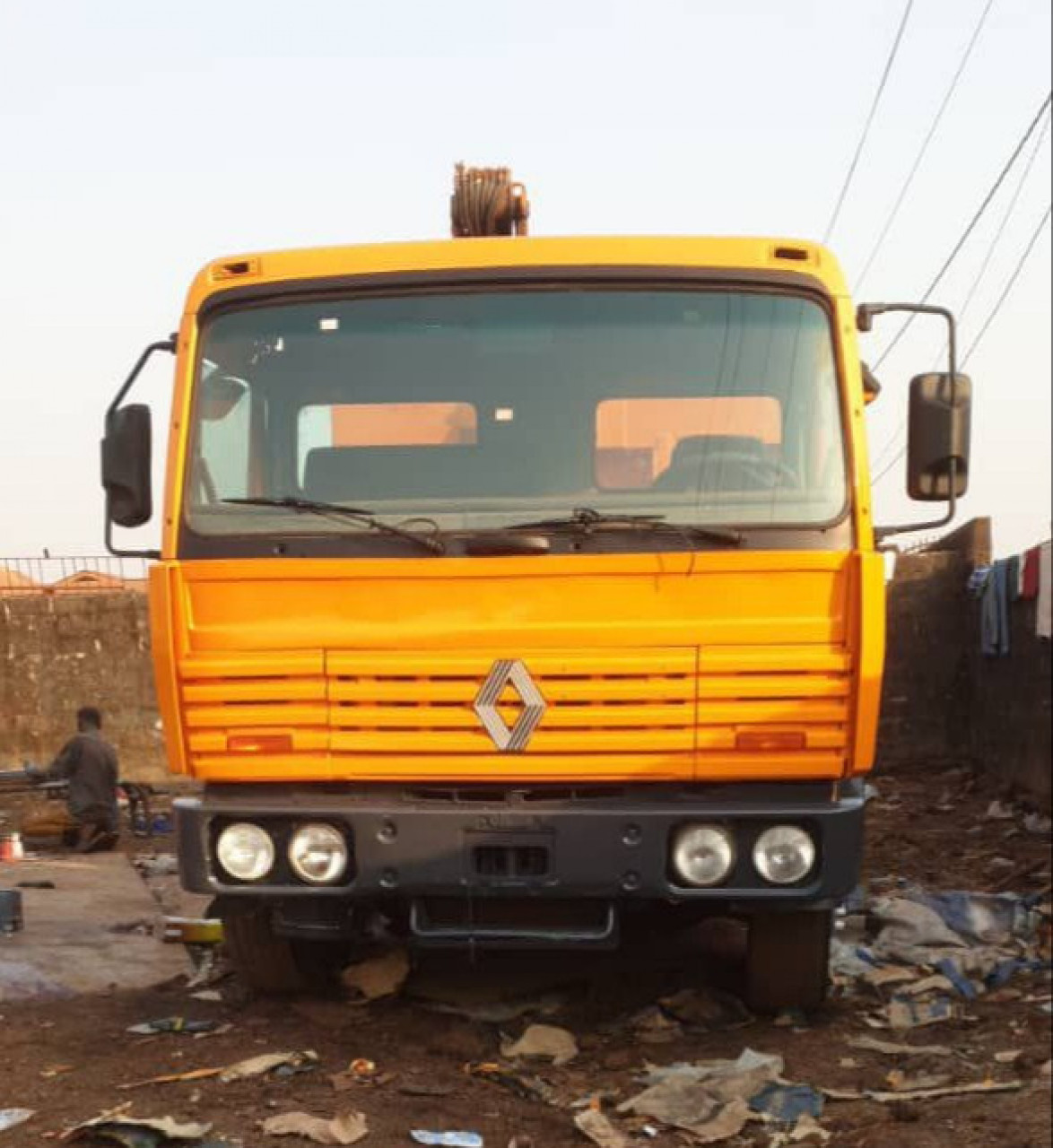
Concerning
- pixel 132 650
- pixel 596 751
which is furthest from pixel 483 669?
pixel 132 650

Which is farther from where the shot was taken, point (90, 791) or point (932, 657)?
point (932, 657)

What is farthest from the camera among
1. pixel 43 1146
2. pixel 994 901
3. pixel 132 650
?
pixel 132 650

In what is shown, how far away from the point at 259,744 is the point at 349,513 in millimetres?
790

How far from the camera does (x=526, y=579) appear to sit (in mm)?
4676

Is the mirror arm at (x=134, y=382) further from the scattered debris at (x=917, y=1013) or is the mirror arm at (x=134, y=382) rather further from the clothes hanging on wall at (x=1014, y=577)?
the clothes hanging on wall at (x=1014, y=577)

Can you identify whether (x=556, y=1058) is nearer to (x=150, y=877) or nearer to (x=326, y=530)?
(x=326, y=530)

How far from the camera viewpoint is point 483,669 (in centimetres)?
466

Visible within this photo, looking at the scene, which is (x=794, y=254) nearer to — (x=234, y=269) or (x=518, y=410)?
(x=518, y=410)

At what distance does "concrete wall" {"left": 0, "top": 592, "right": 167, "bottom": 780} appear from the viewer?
586 inches

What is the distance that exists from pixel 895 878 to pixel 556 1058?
13.3ft

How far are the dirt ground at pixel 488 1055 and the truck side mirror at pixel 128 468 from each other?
1.85m

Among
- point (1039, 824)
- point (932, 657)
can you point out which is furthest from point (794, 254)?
point (932, 657)

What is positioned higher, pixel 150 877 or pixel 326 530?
pixel 326 530

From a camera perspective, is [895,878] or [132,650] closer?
[895,878]
